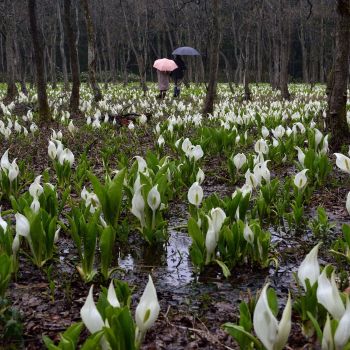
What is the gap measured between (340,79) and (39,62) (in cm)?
578

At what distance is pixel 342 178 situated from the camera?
532 centimetres

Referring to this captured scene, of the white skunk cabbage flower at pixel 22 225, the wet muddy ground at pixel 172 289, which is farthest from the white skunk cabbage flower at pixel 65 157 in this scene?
the white skunk cabbage flower at pixel 22 225

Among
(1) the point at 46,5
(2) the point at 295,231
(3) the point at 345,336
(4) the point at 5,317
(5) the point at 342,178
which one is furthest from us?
(1) the point at 46,5

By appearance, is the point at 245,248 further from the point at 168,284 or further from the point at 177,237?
the point at 177,237

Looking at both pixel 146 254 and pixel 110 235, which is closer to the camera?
pixel 110 235

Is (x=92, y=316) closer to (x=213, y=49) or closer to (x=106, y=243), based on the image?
Result: (x=106, y=243)

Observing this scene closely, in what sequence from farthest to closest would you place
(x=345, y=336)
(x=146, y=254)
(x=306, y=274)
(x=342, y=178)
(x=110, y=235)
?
(x=342, y=178) → (x=146, y=254) → (x=110, y=235) → (x=306, y=274) → (x=345, y=336)

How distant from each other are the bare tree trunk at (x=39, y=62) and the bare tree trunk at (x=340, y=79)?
553 centimetres

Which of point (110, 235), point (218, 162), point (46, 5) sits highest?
point (46, 5)

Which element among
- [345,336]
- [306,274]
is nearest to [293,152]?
A: [306,274]

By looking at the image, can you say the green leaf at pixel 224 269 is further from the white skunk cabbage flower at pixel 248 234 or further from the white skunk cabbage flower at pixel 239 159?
the white skunk cabbage flower at pixel 239 159

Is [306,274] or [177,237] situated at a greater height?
[306,274]

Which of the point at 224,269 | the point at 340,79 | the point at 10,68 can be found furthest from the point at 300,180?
the point at 10,68

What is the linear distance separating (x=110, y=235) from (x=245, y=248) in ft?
2.57
